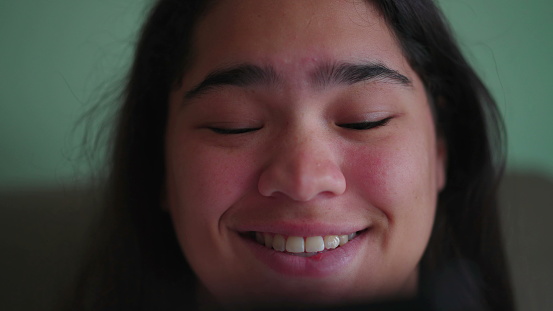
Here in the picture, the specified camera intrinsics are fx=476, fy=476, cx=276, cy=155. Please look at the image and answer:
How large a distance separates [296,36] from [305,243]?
32 cm

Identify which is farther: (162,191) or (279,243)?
(162,191)

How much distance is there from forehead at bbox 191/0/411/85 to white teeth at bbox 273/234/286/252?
25 cm

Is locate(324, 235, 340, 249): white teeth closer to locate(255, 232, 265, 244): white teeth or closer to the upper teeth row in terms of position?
the upper teeth row

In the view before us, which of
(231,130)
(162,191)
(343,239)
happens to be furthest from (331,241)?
(162,191)

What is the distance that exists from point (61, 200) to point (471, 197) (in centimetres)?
92

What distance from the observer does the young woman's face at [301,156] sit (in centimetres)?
Result: 71

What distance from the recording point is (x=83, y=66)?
1.06 meters

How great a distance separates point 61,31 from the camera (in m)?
1.03

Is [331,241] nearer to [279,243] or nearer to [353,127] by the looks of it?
[279,243]

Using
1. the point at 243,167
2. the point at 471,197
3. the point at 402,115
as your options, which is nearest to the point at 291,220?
the point at 243,167

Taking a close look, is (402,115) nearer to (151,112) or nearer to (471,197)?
(471,197)

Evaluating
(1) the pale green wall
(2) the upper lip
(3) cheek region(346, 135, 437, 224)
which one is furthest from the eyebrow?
(1) the pale green wall

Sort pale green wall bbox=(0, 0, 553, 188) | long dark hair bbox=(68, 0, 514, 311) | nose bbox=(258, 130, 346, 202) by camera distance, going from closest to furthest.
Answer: nose bbox=(258, 130, 346, 202), long dark hair bbox=(68, 0, 514, 311), pale green wall bbox=(0, 0, 553, 188)

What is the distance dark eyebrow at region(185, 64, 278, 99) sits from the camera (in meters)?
0.71
